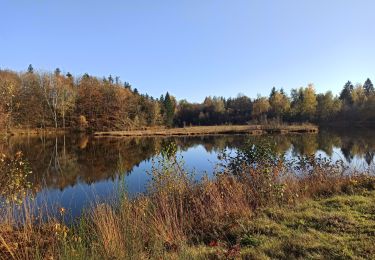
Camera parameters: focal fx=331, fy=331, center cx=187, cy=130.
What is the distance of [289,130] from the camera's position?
5522 centimetres

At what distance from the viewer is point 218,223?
6.41 m

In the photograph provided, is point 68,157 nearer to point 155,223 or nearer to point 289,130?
point 155,223

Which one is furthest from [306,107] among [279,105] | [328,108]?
[279,105]

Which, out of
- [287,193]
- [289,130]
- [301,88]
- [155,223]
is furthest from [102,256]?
[301,88]

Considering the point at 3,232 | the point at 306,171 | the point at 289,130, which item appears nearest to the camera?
the point at 3,232

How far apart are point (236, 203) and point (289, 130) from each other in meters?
50.5

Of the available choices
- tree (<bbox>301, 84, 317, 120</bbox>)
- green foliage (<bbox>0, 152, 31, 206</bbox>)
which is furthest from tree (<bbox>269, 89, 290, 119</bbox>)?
green foliage (<bbox>0, 152, 31, 206</bbox>)

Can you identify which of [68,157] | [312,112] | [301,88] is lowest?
[68,157]

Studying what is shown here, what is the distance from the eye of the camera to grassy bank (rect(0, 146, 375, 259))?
15.1 ft

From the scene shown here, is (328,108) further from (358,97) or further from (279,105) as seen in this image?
(279,105)

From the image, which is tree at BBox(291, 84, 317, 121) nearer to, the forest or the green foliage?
the forest

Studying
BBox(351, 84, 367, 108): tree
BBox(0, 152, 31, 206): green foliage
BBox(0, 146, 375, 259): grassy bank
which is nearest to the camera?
BBox(0, 146, 375, 259): grassy bank

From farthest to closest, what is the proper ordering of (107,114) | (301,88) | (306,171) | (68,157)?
(301,88) → (107,114) → (68,157) → (306,171)

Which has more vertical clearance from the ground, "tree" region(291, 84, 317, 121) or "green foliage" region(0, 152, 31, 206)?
"tree" region(291, 84, 317, 121)
